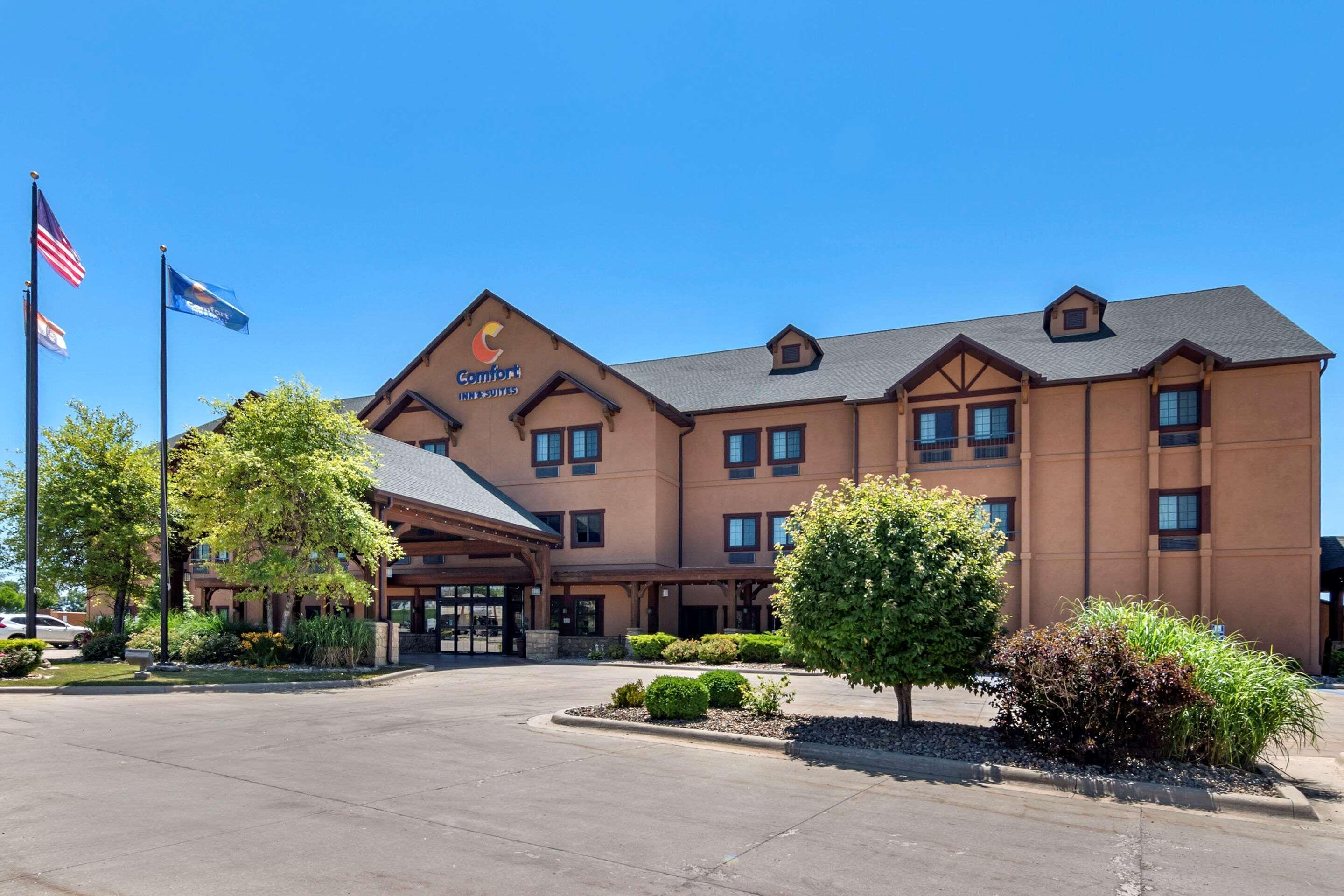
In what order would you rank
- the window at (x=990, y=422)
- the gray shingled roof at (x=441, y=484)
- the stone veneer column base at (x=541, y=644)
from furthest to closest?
the stone veneer column base at (x=541, y=644) → the window at (x=990, y=422) → the gray shingled roof at (x=441, y=484)

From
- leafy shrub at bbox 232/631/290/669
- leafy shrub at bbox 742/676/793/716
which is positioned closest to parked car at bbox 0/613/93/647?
leafy shrub at bbox 232/631/290/669

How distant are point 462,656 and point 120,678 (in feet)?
44.8

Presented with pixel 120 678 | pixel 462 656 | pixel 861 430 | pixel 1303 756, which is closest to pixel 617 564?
pixel 462 656

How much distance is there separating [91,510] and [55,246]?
11113mm

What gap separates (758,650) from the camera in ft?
93.5

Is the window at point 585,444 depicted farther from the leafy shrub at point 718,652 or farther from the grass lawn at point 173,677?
the grass lawn at point 173,677

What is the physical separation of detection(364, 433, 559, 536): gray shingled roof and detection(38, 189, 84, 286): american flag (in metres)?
9.10

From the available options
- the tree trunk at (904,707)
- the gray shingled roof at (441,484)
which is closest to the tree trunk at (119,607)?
the gray shingled roof at (441,484)

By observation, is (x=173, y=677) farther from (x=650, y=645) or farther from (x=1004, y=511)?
(x=1004, y=511)

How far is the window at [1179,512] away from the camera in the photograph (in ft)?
93.0

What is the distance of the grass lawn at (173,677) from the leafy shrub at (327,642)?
73 cm

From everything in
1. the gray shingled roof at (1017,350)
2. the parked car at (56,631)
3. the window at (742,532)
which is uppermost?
the gray shingled roof at (1017,350)

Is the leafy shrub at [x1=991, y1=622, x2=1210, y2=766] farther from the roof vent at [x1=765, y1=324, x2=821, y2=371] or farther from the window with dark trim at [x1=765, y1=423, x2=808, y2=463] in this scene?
the roof vent at [x1=765, y1=324, x2=821, y2=371]

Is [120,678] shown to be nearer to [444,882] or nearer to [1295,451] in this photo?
[444,882]
